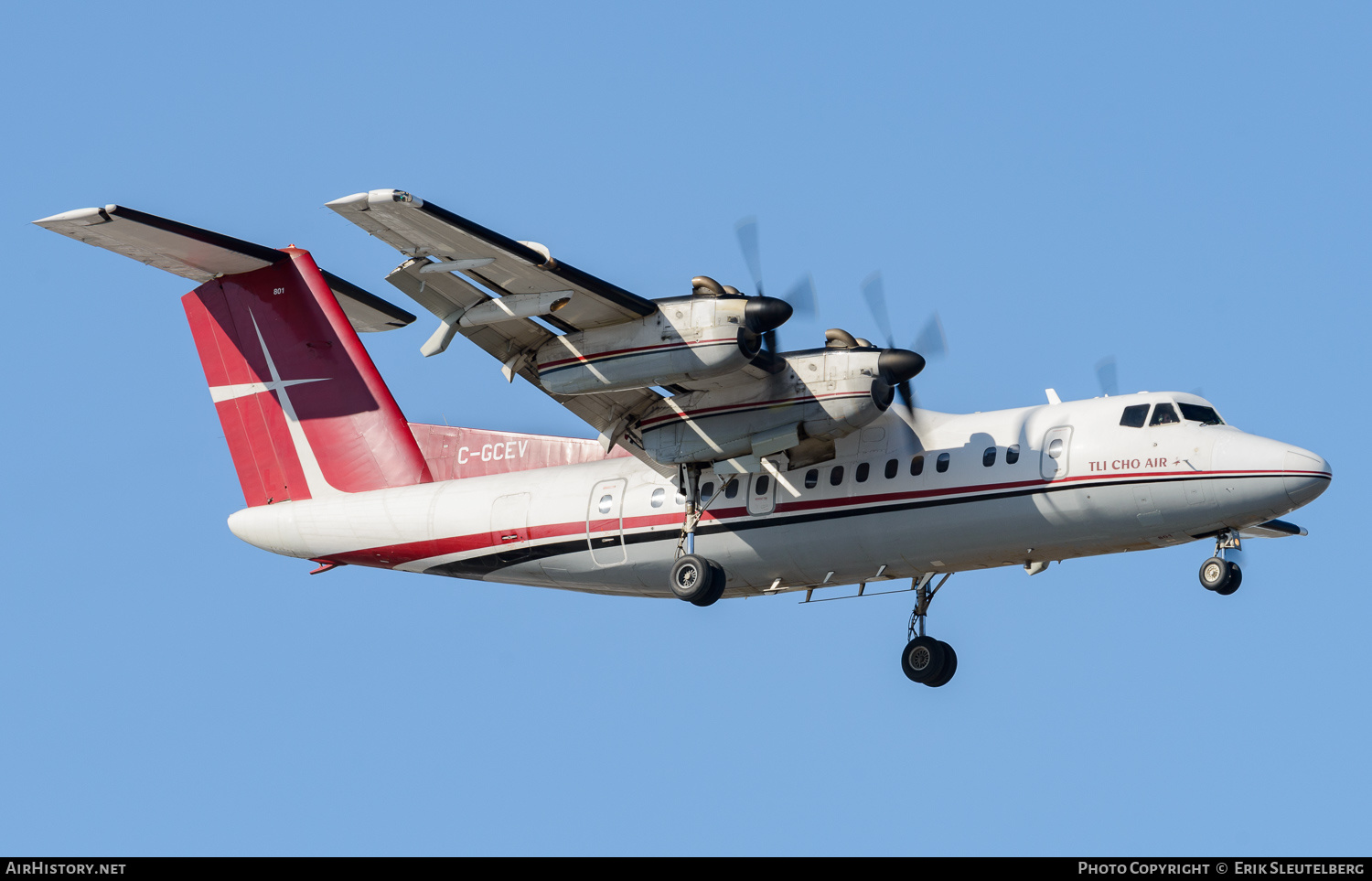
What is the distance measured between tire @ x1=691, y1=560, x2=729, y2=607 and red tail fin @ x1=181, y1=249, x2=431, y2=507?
4.72 m

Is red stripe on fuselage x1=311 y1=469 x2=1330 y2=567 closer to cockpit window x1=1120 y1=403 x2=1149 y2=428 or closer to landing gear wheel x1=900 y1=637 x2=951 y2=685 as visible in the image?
cockpit window x1=1120 y1=403 x2=1149 y2=428

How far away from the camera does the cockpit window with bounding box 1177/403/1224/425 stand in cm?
1681

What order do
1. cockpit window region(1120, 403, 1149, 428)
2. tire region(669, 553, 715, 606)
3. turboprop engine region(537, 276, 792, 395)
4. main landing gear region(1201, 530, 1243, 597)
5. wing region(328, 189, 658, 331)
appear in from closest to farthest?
1. wing region(328, 189, 658, 331)
2. main landing gear region(1201, 530, 1243, 597)
3. turboprop engine region(537, 276, 792, 395)
4. cockpit window region(1120, 403, 1149, 428)
5. tire region(669, 553, 715, 606)

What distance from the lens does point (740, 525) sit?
18.6m

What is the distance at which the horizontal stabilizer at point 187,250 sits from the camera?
688 inches

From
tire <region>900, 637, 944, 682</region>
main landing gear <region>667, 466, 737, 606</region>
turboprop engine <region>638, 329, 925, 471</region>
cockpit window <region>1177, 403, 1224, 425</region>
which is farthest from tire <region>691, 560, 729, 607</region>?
cockpit window <region>1177, 403, 1224, 425</region>

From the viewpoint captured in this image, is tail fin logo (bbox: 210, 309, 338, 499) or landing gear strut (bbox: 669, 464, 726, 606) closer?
landing gear strut (bbox: 669, 464, 726, 606)

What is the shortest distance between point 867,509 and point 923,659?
9.28ft

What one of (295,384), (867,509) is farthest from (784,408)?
(295,384)

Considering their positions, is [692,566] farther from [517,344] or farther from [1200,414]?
[1200,414]

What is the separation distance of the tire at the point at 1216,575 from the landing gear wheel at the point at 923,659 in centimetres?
414
